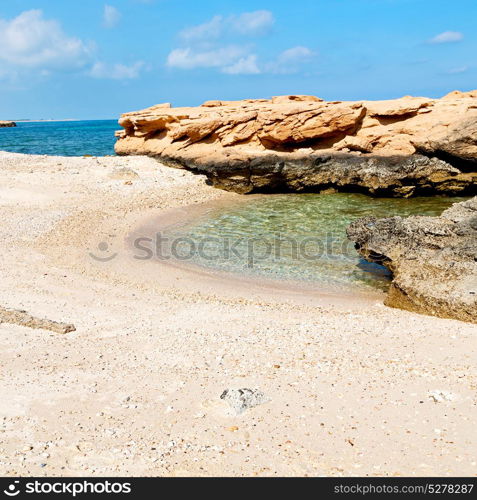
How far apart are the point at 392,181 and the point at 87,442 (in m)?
20.0

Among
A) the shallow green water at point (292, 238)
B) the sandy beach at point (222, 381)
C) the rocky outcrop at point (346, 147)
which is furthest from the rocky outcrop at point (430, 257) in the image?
the rocky outcrop at point (346, 147)

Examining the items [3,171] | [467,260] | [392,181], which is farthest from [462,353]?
[3,171]

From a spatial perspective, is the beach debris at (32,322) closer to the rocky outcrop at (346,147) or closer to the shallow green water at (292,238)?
the shallow green water at (292,238)

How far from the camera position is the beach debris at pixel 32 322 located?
7402 mm

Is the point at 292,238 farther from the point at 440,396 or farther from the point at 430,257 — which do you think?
the point at 440,396

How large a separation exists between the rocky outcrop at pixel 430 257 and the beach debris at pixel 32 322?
6051 mm

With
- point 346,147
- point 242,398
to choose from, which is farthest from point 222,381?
point 346,147

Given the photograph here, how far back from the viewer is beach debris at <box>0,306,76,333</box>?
24.3ft

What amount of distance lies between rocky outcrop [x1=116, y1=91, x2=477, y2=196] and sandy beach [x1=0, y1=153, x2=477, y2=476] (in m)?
13.0

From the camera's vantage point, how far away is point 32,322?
750cm

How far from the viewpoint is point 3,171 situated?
22.7 meters

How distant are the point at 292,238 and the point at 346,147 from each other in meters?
10.1

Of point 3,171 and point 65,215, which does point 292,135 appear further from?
point 3,171

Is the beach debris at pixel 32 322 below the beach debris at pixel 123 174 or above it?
below
